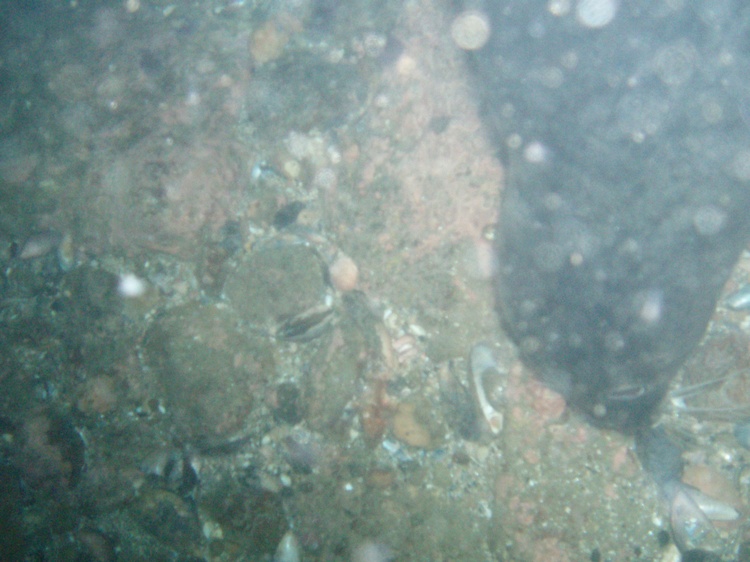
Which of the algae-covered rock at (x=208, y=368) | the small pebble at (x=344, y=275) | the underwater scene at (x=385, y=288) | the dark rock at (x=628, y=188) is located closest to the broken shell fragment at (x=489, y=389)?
the underwater scene at (x=385, y=288)

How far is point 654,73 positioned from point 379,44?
2.87 metres

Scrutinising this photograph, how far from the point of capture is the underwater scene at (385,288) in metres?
2.87

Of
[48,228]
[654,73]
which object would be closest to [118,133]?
[48,228]

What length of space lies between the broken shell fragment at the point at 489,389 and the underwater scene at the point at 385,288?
28mm

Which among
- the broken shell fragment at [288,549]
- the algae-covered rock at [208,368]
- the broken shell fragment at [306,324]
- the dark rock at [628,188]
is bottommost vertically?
the broken shell fragment at [288,549]

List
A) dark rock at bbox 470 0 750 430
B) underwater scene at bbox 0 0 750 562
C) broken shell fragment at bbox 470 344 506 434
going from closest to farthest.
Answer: dark rock at bbox 470 0 750 430
underwater scene at bbox 0 0 750 562
broken shell fragment at bbox 470 344 506 434

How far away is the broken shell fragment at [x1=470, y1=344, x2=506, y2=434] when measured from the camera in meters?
3.86

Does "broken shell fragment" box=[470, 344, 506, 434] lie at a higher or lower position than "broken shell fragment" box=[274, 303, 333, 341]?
lower

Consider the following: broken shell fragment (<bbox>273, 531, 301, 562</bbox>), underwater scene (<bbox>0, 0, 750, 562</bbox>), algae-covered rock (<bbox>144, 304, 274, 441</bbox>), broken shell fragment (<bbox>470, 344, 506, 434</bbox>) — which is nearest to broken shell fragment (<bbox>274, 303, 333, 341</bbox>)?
underwater scene (<bbox>0, 0, 750, 562</bbox>)

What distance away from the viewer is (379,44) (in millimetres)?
4695

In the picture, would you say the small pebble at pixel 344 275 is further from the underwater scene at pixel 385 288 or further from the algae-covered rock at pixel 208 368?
the algae-covered rock at pixel 208 368

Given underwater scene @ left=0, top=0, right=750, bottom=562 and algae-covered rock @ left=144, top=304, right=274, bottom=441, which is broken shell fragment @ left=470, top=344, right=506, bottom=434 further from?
algae-covered rock @ left=144, top=304, right=274, bottom=441

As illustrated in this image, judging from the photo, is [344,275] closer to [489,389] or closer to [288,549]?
[489,389]

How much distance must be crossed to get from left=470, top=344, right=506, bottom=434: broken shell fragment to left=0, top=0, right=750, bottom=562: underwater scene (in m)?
0.03
